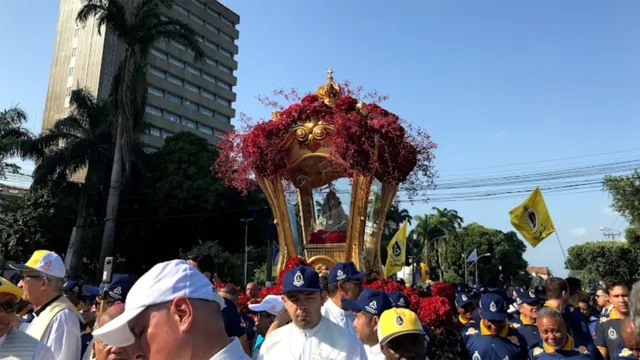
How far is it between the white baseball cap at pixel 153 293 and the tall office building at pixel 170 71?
190 feet

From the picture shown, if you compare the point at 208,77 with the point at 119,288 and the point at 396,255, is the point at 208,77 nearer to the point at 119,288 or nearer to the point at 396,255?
the point at 396,255

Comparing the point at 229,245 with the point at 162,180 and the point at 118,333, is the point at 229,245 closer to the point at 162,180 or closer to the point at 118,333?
the point at 162,180

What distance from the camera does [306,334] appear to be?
3789 millimetres

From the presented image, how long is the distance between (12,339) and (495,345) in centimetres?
389

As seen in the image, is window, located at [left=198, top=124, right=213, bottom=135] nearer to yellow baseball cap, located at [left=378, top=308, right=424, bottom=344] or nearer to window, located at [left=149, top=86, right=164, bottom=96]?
window, located at [left=149, top=86, right=164, bottom=96]

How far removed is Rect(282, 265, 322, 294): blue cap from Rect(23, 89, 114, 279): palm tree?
26.2 metres

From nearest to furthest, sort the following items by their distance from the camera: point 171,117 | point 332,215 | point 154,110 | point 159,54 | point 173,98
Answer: point 332,215, point 154,110, point 159,54, point 171,117, point 173,98

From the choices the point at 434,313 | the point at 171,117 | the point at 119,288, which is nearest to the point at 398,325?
the point at 119,288

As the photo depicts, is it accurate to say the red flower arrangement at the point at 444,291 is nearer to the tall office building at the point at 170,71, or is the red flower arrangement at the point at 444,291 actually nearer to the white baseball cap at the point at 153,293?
the white baseball cap at the point at 153,293

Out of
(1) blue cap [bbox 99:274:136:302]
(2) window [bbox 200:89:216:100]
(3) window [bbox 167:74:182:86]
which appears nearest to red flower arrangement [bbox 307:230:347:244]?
(1) blue cap [bbox 99:274:136:302]

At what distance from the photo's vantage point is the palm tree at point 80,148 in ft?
92.4

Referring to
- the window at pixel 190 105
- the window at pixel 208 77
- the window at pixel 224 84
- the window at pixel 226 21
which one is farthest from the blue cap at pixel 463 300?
the window at pixel 226 21

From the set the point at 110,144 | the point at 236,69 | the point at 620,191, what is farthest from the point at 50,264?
the point at 236,69

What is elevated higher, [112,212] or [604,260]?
[112,212]
